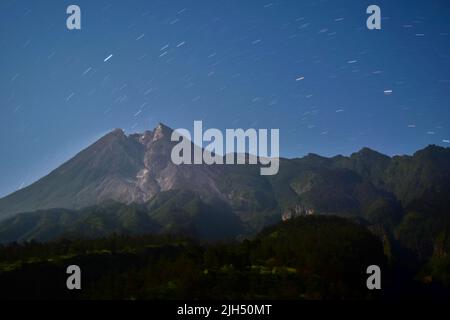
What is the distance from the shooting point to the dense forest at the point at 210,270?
96.9 metres

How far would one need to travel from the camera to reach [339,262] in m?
135

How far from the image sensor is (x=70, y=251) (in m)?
167

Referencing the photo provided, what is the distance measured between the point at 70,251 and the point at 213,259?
65246 mm

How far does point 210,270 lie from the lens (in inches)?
4478

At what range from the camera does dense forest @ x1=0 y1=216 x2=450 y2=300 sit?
318 feet

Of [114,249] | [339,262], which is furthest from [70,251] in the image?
[339,262]
